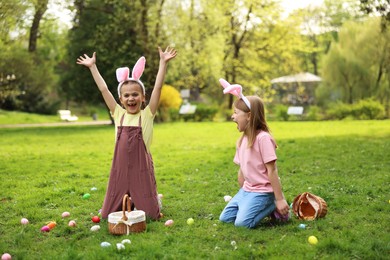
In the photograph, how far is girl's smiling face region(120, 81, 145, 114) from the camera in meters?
6.04

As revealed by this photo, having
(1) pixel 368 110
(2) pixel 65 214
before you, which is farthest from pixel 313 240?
(1) pixel 368 110

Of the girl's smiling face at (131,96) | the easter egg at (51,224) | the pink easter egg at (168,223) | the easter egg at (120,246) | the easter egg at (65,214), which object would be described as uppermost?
the girl's smiling face at (131,96)

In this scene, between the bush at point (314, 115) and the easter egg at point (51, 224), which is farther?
the bush at point (314, 115)

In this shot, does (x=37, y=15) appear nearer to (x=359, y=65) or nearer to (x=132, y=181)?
→ (x=359, y=65)

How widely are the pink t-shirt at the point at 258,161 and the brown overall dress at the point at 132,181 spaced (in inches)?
47.8

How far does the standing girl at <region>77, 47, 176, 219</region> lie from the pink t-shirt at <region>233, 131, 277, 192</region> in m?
1.24

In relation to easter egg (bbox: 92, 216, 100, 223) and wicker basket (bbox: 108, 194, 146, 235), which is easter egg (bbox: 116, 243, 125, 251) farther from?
easter egg (bbox: 92, 216, 100, 223)

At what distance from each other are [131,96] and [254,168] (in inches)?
71.1

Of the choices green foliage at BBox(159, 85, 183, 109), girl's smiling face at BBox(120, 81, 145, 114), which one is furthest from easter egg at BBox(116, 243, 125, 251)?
green foliage at BBox(159, 85, 183, 109)

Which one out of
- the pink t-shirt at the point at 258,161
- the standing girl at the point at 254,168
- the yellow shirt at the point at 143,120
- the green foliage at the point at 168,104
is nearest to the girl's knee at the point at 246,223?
the standing girl at the point at 254,168

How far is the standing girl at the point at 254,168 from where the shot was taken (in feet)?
18.0

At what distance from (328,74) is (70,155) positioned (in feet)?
80.3

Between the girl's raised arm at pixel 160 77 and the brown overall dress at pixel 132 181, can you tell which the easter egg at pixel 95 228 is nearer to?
the brown overall dress at pixel 132 181

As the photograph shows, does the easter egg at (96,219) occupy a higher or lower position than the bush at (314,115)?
lower
